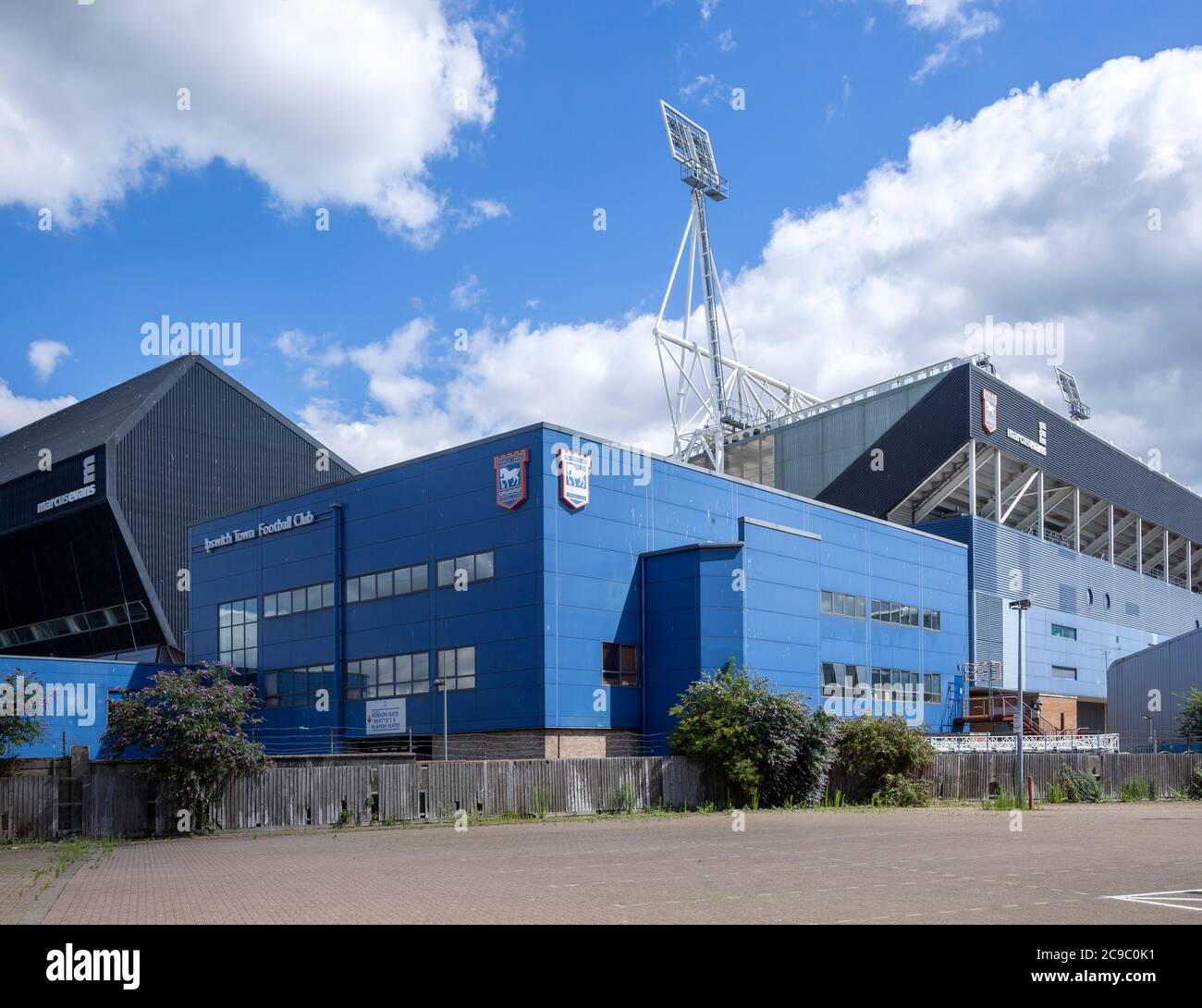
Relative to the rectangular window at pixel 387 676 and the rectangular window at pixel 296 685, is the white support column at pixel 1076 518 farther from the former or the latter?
the rectangular window at pixel 296 685

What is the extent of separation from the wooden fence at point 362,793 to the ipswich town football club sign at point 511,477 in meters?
10.7

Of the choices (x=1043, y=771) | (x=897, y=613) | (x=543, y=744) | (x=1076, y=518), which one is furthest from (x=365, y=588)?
(x=1076, y=518)

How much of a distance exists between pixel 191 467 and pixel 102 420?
23.1 feet

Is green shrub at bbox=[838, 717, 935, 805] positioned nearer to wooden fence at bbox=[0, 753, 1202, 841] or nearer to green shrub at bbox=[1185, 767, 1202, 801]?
wooden fence at bbox=[0, 753, 1202, 841]

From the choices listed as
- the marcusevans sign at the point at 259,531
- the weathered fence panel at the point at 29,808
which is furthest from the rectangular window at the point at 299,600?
the weathered fence panel at the point at 29,808

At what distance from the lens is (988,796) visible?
42.0 m

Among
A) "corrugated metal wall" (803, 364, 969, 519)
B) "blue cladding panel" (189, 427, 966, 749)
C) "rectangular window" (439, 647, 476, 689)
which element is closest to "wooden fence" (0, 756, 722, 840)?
"rectangular window" (439, 647, 476, 689)

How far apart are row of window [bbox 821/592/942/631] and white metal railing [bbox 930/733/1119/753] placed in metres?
5.78

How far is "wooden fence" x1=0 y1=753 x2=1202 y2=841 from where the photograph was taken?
25.7m

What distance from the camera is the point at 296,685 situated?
53250 mm

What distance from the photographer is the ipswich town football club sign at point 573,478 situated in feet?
143
